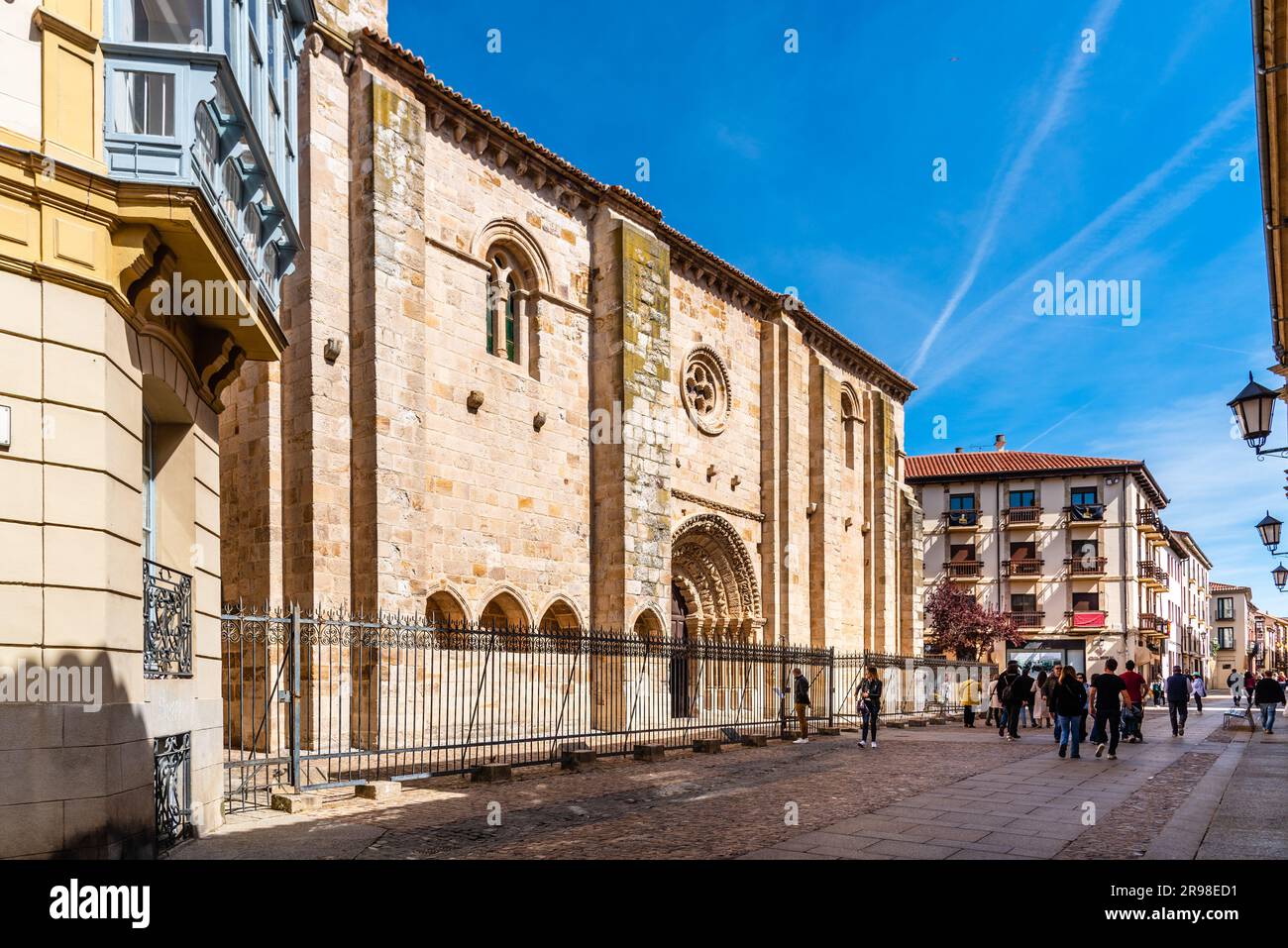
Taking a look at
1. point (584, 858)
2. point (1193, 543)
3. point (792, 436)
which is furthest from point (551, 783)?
point (1193, 543)

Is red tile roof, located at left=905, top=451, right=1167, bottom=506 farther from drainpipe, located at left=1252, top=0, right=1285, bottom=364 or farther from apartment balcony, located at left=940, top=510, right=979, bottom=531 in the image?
drainpipe, located at left=1252, top=0, right=1285, bottom=364

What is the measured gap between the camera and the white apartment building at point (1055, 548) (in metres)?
48.3

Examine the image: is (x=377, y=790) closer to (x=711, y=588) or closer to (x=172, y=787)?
(x=172, y=787)

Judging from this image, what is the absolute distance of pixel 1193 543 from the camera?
71625 millimetres

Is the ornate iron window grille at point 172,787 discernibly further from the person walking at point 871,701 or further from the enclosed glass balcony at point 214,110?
the person walking at point 871,701

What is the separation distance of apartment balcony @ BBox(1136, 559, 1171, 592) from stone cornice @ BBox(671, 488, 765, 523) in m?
31.6

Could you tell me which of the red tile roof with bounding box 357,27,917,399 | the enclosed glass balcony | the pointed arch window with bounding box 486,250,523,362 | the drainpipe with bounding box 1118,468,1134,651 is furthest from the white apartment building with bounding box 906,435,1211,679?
the enclosed glass balcony

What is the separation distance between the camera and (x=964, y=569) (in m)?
50.7

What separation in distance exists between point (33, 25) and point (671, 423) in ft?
56.9

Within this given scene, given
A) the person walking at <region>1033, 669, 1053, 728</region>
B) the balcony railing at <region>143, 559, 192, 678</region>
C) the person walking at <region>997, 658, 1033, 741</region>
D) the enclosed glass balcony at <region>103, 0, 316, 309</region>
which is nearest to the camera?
the enclosed glass balcony at <region>103, 0, 316, 309</region>

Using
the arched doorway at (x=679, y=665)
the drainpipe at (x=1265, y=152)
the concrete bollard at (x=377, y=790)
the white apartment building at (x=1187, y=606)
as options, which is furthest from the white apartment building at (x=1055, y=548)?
the concrete bollard at (x=377, y=790)

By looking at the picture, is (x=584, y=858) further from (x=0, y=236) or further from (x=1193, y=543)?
(x=1193, y=543)

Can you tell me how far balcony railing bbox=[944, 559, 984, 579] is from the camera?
50.4 metres
